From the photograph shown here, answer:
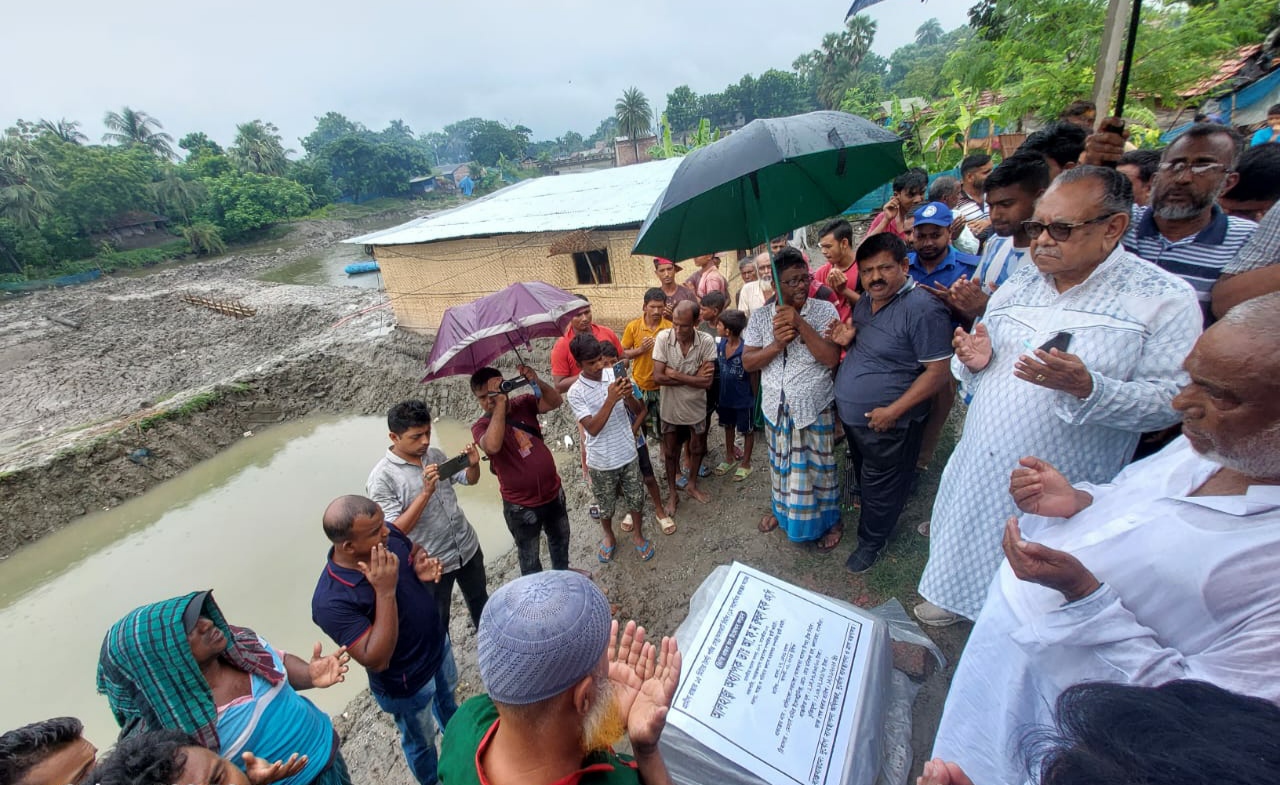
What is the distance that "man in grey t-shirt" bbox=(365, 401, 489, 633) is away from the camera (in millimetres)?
2631

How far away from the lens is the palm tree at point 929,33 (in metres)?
97.1

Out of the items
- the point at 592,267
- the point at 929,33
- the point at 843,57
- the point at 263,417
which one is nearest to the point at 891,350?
the point at 592,267

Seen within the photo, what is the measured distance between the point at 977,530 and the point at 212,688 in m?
2.94

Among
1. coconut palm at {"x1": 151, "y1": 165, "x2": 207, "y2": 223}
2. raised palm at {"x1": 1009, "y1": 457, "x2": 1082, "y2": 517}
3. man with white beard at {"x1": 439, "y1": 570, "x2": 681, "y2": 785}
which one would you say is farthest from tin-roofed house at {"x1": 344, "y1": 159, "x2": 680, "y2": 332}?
coconut palm at {"x1": 151, "y1": 165, "x2": 207, "y2": 223}

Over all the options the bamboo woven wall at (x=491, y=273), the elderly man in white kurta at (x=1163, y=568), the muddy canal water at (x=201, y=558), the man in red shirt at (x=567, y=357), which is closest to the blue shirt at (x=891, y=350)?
the elderly man in white kurta at (x=1163, y=568)

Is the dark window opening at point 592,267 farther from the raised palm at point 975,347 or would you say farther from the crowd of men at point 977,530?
the raised palm at point 975,347

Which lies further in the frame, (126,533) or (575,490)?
(126,533)

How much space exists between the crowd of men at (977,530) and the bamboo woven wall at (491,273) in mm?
6996

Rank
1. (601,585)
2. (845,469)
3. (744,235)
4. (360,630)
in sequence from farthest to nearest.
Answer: (845,469) < (601,585) < (744,235) < (360,630)

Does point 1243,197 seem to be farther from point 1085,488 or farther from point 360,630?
point 360,630

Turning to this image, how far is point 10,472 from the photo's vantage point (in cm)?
826

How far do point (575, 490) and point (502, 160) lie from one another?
205 feet

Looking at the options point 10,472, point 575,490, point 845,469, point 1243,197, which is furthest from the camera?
point 10,472

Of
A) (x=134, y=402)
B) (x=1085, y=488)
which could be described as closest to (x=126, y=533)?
(x=134, y=402)
